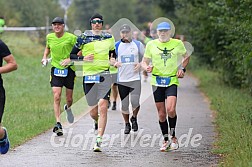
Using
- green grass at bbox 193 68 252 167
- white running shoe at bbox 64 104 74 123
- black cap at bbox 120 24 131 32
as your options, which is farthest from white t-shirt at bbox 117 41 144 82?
green grass at bbox 193 68 252 167

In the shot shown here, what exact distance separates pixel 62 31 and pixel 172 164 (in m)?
4.56

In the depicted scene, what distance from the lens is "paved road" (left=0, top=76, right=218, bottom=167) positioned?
34.6 ft

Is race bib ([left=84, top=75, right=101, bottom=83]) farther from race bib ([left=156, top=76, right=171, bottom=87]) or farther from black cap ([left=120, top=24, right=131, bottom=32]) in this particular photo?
black cap ([left=120, top=24, right=131, bottom=32])

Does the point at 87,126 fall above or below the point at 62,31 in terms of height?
below

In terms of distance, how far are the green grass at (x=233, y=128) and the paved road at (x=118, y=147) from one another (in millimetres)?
231

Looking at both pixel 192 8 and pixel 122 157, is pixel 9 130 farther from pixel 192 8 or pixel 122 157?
pixel 192 8

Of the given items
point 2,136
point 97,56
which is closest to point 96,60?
point 97,56

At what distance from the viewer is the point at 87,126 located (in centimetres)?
1496

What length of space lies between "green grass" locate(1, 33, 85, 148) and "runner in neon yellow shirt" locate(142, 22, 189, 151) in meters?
2.51

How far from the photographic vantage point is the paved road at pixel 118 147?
34.6 ft

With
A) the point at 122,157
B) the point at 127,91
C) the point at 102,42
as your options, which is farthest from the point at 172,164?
the point at 127,91

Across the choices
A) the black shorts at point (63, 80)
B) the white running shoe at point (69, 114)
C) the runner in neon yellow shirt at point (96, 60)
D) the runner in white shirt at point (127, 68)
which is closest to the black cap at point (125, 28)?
the runner in white shirt at point (127, 68)

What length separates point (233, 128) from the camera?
44.1 feet

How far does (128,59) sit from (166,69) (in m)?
2.51
